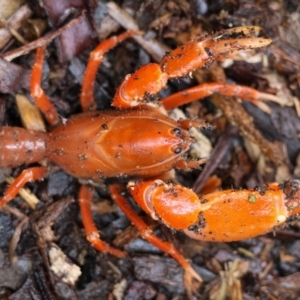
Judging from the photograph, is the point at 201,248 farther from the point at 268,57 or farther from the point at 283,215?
the point at 268,57

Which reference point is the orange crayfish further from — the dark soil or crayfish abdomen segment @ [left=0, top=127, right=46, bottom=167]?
the dark soil

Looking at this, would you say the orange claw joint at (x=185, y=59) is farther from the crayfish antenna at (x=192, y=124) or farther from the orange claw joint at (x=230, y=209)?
the orange claw joint at (x=230, y=209)

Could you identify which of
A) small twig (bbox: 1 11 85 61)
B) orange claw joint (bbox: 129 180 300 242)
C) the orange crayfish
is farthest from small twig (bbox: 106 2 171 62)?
orange claw joint (bbox: 129 180 300 242)

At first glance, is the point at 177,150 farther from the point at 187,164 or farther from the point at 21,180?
the point at 21,180

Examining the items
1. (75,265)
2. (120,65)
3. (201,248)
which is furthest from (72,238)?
(120,65)

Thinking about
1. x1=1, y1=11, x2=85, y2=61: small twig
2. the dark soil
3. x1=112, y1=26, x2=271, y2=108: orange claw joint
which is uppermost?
x1=1, y1=11, x2=85, y2=61: small twig

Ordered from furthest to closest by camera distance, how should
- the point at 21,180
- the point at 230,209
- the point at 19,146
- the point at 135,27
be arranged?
the point at 135,27 < the point at 19,146 < the point at 21,180 < the point at 230,209

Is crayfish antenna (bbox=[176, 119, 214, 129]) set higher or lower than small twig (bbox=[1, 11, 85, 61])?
lower

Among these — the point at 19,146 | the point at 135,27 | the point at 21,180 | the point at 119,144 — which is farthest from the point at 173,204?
the point at 135,27

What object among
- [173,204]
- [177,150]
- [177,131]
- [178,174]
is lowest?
[178,174]
